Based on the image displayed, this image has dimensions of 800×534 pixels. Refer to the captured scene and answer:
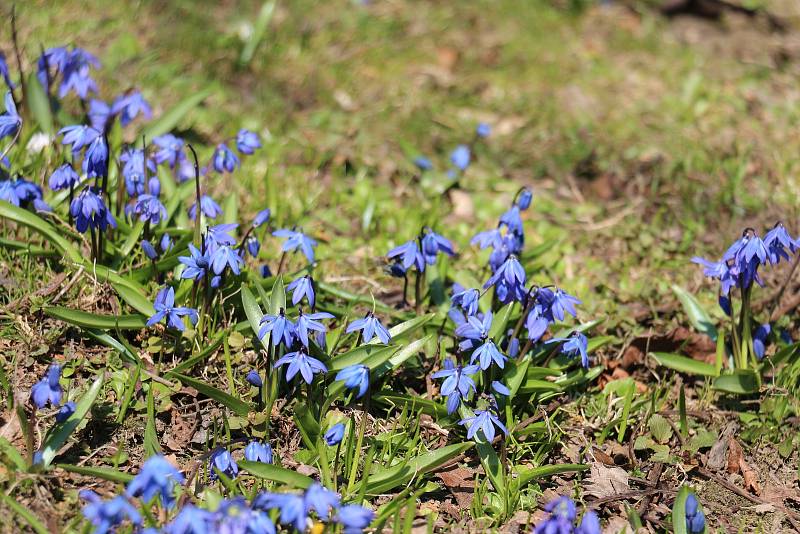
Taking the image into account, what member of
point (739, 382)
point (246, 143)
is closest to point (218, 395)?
point (246, 143)

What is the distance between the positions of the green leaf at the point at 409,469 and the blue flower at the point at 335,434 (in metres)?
0.19

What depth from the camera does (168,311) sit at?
130 inches

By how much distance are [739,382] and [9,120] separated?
3.29 metres

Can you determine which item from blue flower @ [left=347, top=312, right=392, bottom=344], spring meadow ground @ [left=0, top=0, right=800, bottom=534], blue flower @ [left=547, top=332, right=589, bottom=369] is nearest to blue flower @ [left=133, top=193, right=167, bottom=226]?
spring meadow ground @ [left=0, top=0, right=800, bottom=534]

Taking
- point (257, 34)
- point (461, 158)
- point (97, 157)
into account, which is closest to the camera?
point (97, 157)

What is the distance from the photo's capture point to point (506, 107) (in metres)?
5.65

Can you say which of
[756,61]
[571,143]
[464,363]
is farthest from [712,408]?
[756,61]

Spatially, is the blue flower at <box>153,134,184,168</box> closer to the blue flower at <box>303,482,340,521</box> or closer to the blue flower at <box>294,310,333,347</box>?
the blue flower at <box>294,310,333,347</box>

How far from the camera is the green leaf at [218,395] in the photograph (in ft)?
10.7

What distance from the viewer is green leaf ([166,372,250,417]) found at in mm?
3268

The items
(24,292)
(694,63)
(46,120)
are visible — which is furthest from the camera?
(694,63)

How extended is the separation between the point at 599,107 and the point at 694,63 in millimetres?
959

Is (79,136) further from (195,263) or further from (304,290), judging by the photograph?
(304,290)

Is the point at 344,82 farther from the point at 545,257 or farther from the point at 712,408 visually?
the point at 712,408
